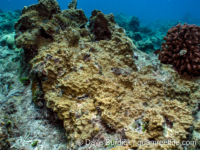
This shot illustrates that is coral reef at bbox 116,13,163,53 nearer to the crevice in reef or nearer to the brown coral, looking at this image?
the brown coral

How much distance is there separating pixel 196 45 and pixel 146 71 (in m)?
1.70

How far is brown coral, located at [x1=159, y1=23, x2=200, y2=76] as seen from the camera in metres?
3.15

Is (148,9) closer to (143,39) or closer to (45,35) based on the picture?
(143,39)

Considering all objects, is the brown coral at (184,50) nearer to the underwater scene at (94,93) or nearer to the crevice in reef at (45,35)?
the underwater scene at (94,93)

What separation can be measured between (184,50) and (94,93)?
9.30 feet

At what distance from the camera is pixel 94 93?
7.02 ft

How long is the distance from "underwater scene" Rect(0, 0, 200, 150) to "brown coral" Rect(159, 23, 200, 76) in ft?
0.07

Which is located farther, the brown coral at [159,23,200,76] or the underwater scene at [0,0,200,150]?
the brown coral at [159,23,200,76]

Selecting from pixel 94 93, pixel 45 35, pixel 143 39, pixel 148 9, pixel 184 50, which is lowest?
pixel 94 93

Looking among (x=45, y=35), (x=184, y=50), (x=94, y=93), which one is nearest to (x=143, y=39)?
(x=184, y=50)

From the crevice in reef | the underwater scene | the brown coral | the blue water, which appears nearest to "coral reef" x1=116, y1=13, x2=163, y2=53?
the brown coral

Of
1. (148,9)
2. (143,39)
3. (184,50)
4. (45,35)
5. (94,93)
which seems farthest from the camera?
(148,9)

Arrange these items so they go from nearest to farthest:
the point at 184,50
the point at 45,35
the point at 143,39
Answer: the point at 184,50, the point at 45,35, the point at 143,39

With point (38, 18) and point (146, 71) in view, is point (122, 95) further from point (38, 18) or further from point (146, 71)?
point (38, 18)
